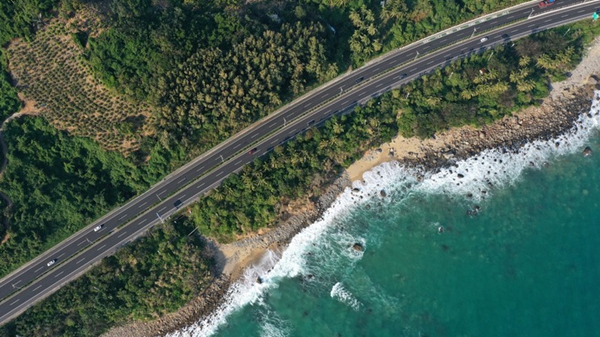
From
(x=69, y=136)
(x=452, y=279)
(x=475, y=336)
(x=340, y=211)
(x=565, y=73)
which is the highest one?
(x=69, y=136)

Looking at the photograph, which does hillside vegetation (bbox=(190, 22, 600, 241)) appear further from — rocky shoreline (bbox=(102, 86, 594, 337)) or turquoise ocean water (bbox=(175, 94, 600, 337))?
turquoise ocean water (bbox=(175, 94, 600, 337))

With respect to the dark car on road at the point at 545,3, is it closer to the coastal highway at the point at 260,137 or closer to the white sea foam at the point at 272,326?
the coastal highway at the point at 260,137

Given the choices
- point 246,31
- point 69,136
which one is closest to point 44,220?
point 69,136

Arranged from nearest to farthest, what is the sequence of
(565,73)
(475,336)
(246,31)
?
(475,336), (246,31), (565,73)

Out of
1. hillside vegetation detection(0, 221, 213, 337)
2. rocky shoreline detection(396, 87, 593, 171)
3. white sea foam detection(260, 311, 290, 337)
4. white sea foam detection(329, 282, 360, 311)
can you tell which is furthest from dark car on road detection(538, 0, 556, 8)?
hillside vegetation detection(0, 221, 213, 337)

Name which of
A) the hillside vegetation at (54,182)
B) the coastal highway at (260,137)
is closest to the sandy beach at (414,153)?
the coastal highway at (260,137)

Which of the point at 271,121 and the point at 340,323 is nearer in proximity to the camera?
the point at 340,323

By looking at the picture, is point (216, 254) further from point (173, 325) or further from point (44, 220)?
point (44, 220)
